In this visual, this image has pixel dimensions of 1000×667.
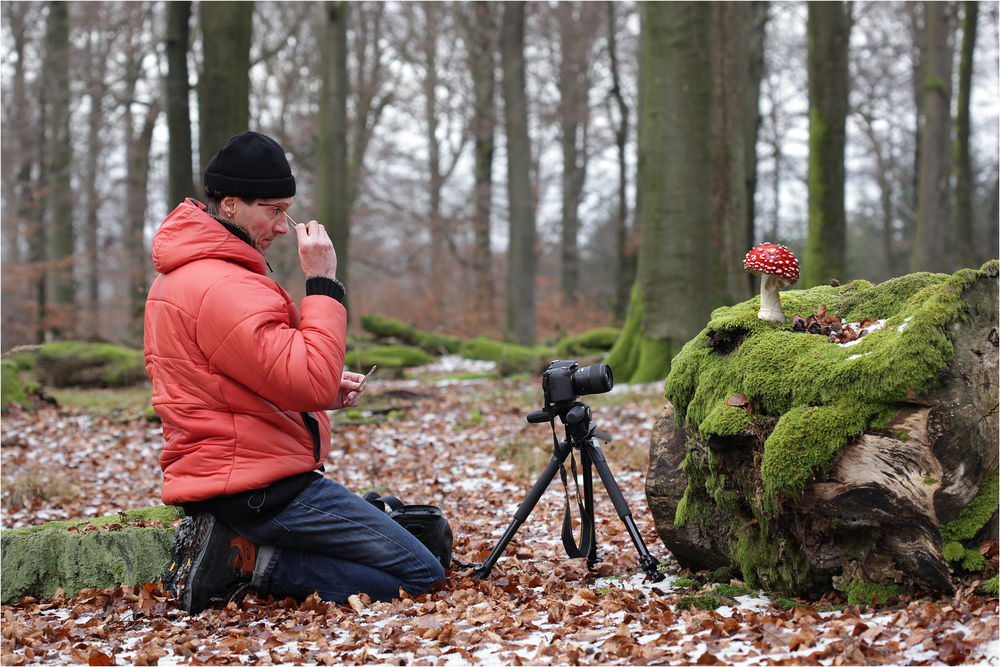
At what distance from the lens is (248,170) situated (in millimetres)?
3135

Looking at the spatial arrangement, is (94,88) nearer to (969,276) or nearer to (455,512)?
(455,512)

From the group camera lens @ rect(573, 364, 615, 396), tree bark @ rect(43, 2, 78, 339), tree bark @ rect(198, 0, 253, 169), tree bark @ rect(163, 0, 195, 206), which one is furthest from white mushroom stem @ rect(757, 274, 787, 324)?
tree bark @ rect(43, 2, 78, 339)

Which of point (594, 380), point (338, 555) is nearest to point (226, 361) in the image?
point (338, 555)

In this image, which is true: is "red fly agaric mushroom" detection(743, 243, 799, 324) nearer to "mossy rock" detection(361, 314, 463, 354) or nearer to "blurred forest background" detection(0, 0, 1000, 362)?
"blurred forest background" detection(0, 0, 1000, 362)

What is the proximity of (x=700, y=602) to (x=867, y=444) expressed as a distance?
37.0 inches

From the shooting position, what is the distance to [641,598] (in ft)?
10.5

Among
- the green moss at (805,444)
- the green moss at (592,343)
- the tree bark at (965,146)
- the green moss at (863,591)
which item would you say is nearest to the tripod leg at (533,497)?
the green moss at (805,444)

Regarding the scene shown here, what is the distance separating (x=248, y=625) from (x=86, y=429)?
20.3 feet

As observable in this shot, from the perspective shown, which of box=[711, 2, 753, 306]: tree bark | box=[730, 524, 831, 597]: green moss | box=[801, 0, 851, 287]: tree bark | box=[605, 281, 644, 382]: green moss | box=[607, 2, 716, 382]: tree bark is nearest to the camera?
box=[730, 524, 831, 597]: green moss

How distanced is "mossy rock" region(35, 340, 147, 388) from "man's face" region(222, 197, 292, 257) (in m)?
9.93

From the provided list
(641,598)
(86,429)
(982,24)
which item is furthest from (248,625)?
(982,24)

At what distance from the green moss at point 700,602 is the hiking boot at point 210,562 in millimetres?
1872

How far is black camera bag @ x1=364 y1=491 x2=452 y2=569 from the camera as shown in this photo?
3648mm

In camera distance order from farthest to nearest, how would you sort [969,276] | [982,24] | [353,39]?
[353,39]
[982,24]
[969,276]
